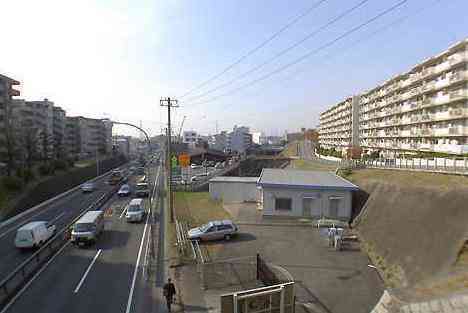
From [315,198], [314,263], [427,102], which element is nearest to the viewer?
[314,263]

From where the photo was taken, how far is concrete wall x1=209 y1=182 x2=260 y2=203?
97.1 feet

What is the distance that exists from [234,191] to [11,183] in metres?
21.8

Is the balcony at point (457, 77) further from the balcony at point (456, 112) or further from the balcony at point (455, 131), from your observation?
the balcony at point (455, 131)

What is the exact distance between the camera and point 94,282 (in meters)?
13.7

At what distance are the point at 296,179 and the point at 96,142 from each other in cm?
8271

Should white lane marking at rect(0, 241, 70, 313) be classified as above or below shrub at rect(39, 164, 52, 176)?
below

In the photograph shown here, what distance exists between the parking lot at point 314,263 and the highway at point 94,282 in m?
4.49

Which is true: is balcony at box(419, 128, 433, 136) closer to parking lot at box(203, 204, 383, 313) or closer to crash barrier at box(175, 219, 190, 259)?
parking lot at box(203, 204, 383, 313)

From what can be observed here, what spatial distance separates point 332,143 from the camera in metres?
93.0

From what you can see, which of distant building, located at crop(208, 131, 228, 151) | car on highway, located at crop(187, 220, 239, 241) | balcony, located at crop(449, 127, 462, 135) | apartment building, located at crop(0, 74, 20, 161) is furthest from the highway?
distant building, located at crop(208, 131, 228, 151)

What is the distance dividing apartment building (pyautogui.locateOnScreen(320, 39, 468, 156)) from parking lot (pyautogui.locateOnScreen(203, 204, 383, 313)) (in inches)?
929

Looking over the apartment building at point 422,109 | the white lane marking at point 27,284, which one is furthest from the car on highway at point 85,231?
the apartment building at point 422,109

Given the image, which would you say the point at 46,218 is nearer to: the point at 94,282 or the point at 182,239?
the point at 182,239

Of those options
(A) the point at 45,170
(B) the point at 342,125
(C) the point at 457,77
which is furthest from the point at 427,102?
(A) the point at 45,170
